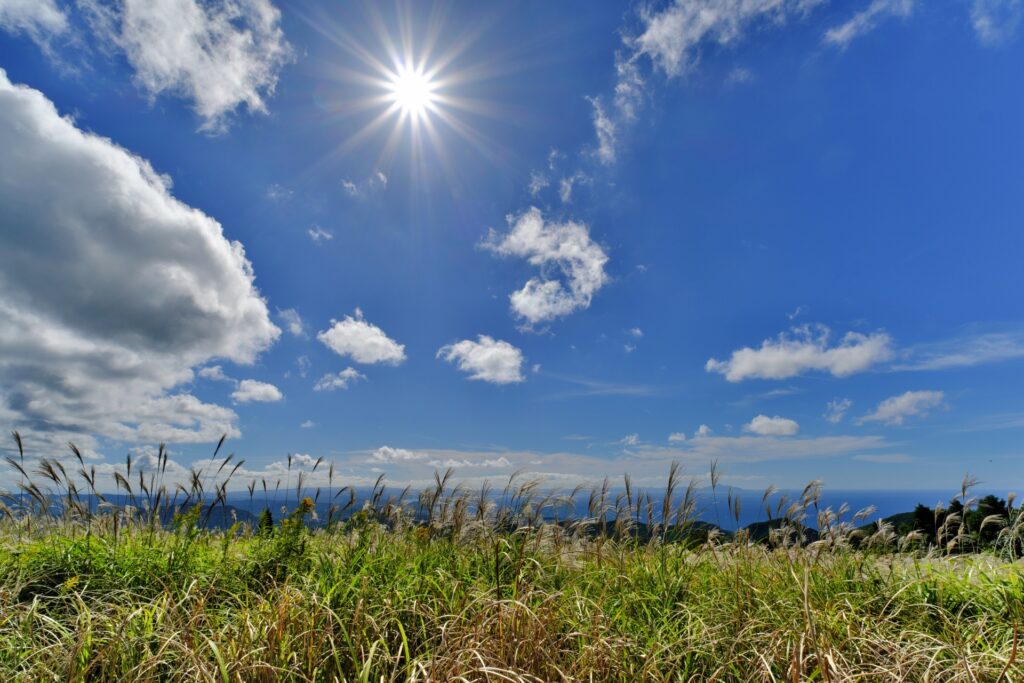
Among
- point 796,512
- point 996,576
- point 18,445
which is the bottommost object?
point 996,576

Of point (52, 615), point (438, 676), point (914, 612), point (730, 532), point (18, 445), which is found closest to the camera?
point (438, 676)

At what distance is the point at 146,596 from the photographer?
5059 mm

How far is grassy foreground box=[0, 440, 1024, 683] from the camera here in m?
3.53

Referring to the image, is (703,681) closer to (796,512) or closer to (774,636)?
(774,636)

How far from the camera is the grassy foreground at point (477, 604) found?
353 cm

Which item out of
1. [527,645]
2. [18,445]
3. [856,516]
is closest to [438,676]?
[527,645]

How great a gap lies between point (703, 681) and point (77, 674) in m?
4.26

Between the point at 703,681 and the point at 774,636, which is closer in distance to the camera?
the point at 703,681

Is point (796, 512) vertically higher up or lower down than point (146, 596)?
higher up

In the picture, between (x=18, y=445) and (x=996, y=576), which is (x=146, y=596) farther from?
(x=996, y=576)

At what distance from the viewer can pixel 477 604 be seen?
4.42m

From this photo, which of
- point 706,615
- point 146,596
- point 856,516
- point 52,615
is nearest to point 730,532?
point 856,516

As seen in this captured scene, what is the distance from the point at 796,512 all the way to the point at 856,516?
2004 millimetres

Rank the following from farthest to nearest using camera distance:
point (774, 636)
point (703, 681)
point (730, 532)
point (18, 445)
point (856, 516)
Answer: point (730, 532) < point (856, 516) < point (18, 445) < point (774, 636) < point (703, 681)
